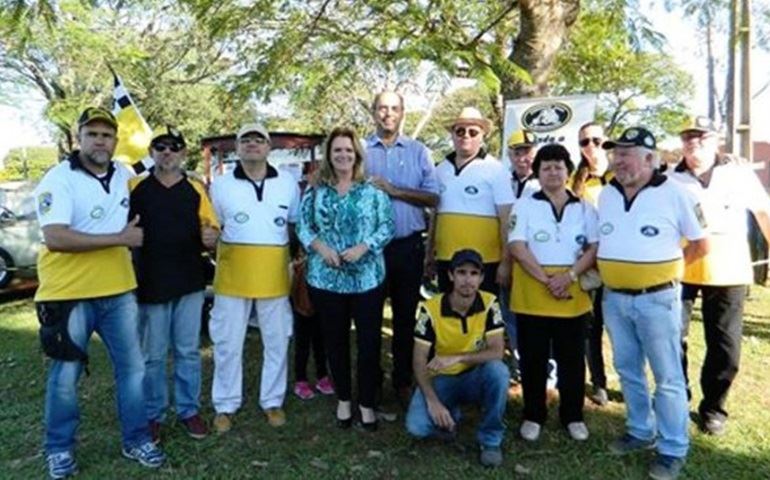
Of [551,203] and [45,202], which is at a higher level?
[45,202]

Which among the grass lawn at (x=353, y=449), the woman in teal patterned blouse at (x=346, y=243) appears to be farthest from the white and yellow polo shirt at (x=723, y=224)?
the woman in teal patterned blouse at (x=346, y=243)

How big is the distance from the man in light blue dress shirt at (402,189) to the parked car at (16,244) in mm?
8485

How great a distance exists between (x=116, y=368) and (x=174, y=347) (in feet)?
1.43

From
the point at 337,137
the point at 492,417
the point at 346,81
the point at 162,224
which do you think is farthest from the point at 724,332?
the point at 346,81

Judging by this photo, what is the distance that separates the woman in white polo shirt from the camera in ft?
12.7

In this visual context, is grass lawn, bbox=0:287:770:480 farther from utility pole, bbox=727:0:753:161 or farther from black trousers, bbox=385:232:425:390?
utility pole, bbox=727:0:753:161

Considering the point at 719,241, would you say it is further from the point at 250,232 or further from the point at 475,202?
the point at 250,232

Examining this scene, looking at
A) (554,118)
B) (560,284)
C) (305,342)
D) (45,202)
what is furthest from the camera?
(554,118)

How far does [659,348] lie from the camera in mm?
3547

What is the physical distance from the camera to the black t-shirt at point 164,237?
385 cm

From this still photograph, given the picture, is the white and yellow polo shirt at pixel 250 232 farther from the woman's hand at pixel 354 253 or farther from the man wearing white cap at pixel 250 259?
the woman's hand at pixel 354 253

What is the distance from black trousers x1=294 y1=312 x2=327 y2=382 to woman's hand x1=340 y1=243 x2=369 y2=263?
121cm

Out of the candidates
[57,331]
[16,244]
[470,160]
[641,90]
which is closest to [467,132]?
[470,160]

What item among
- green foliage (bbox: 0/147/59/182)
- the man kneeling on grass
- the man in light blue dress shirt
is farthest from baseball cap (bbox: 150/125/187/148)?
green foliage (bbox: 0/147/59/182)
